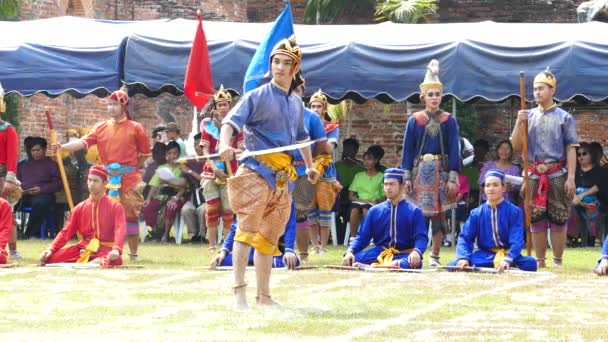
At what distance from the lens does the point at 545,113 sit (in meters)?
13.3

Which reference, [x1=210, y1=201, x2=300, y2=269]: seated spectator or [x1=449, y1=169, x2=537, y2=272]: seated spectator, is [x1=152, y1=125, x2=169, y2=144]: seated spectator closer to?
[x1=210, y1=201, x2=300, y2=269]: seated spectator

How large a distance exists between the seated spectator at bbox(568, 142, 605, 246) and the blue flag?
5.87m

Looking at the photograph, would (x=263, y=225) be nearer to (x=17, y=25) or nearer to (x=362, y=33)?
(x=362, y=33)

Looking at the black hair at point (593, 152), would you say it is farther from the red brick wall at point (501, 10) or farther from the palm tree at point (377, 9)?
the red brick wall at point (501, 10)

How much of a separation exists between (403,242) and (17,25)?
6.66 m

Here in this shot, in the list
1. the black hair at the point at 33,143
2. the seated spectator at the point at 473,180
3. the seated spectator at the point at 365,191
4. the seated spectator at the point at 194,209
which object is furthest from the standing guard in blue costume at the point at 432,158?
the black hair at the point at 33,143

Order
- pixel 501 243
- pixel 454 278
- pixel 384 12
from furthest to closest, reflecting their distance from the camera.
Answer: pixel 384 12 → pixel 501 243 → pixel 454 278

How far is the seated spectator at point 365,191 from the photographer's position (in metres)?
17.5

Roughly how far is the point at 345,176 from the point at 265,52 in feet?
20.0

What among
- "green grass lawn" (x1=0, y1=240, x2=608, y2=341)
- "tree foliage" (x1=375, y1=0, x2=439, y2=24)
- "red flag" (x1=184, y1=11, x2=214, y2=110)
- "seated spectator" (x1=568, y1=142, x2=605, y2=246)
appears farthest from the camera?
"tree foliage" (x1=375, y1=0, x2=439, y2=24)

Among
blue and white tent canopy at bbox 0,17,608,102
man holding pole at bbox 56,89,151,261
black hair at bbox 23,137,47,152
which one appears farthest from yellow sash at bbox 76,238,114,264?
black hair at bbox 23,137,47,152

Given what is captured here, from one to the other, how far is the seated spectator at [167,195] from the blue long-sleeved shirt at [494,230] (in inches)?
265

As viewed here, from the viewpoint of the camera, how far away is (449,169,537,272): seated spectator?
477 inches

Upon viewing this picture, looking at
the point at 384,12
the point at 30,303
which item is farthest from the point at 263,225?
the point at 384,12
